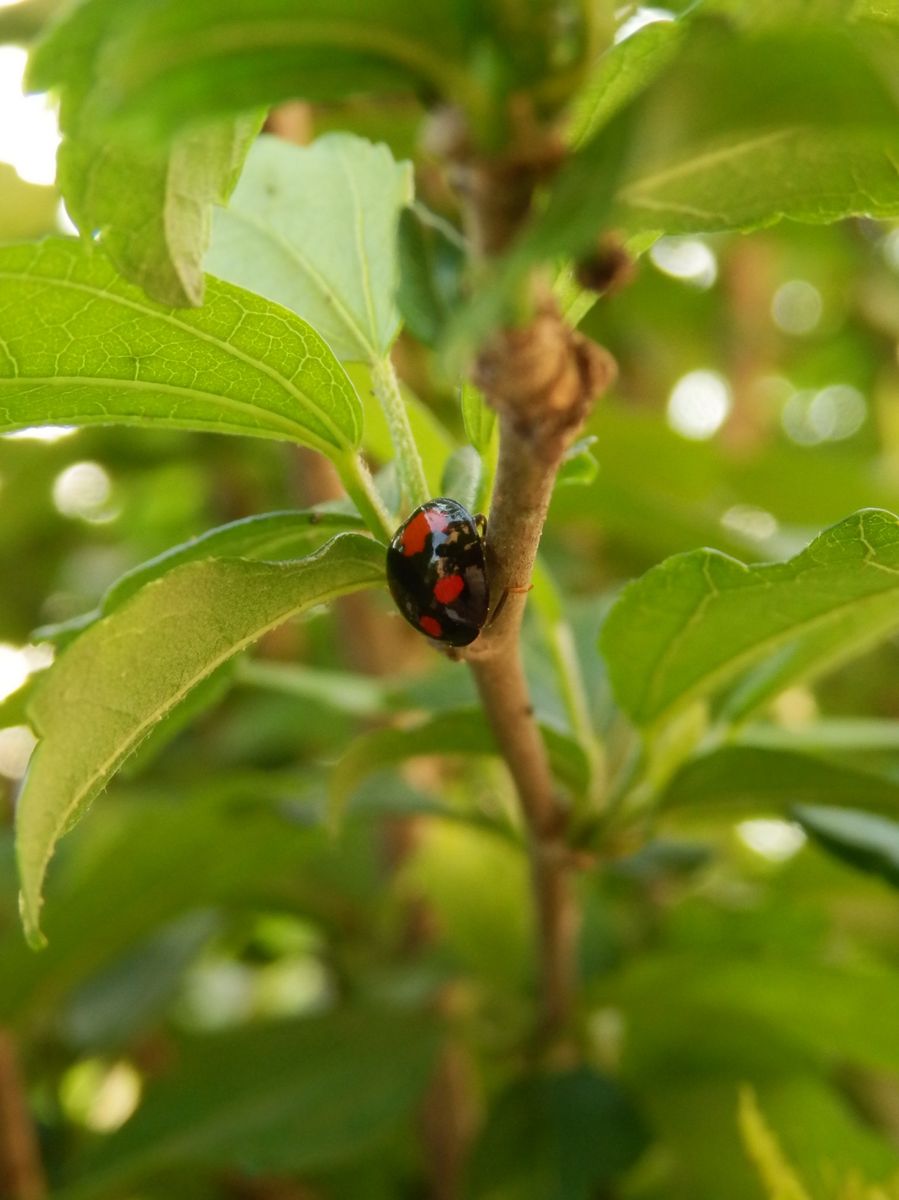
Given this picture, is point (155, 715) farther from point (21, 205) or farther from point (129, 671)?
point (21, 205)

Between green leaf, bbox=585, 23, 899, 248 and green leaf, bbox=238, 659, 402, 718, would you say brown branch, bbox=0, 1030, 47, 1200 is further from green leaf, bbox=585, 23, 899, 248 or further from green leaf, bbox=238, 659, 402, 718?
green leaf, bbox=585, 23, 899, 248

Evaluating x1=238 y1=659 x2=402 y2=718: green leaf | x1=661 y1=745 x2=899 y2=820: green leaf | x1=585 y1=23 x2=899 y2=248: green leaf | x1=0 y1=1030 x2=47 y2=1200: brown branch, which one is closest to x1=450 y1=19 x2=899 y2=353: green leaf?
x1=585 y1=23 x2=899 y2=248: green leaf

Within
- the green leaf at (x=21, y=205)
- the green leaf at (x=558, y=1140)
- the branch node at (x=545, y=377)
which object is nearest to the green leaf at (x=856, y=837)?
the green leaf at (x=558, y=1140)

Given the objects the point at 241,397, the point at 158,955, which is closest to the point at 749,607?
the point at 241,397

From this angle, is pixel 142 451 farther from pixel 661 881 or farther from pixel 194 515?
pixel 661 881

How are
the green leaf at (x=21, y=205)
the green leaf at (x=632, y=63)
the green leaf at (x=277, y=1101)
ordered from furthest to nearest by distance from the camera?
the green leaf at (x=21, y=205)
the green leaf at (x=277, y=1101)
the green leaf at (x=632, y=63)

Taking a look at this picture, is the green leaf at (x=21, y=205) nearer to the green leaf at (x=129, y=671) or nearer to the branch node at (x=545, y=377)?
the green leaf at (x=129, y=671)
